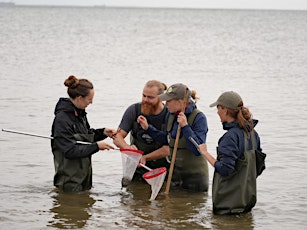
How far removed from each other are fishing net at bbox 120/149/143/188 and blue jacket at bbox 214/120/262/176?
145 cm

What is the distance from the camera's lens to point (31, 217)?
29.1 ft

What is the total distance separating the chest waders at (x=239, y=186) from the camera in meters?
8.17

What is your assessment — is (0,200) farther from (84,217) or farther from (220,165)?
(220,165)

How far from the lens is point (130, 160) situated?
9.37 meters

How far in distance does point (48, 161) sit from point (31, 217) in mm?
3067

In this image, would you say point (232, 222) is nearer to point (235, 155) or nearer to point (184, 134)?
point (235, 155)

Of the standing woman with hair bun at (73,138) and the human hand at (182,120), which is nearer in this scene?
the human hand at (182,120)

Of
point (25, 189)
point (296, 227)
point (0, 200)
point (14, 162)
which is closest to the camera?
point (296, 227)

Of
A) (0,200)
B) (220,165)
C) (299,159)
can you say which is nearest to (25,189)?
(0,200)

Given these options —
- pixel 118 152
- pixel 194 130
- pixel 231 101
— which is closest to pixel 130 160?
pixel 194 130

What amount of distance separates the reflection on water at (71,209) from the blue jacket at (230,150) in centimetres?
175

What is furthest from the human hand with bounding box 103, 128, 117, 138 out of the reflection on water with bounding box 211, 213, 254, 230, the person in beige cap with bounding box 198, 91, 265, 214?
the reflection on water with bounding box 211, 213, 254, 230

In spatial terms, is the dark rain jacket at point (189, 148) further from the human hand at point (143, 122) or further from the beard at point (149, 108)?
the beard at point (149, 108)

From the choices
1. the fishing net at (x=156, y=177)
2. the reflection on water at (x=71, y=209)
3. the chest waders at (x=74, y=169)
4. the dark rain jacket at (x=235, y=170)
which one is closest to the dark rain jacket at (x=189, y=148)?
the fishing net at (x=156, y=177)
